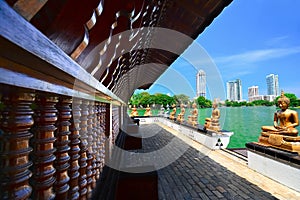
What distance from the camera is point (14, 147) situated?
417 millimetres

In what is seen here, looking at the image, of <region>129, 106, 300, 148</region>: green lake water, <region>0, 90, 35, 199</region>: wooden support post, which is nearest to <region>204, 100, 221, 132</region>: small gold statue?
<region>129, 106, 300, 148</region>: green lake water

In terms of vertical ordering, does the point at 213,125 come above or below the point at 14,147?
below

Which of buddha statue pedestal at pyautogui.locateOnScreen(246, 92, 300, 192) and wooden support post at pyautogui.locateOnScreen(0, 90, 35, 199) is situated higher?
wooden support post at pyautogui.locateOnScreen(0, 90, 35, 199)

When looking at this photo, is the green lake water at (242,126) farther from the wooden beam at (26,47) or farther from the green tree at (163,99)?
the green tree at (163,99)

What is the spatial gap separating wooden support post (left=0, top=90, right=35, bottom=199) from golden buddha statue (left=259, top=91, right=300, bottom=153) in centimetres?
468

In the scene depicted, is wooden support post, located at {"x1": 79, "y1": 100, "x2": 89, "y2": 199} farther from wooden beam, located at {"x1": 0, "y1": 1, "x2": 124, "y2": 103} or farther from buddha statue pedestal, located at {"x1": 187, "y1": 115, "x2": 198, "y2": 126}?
buddha statue pedestal, located at {"x1": 187, "y1": 115, "x2": 198, "y2": 126}

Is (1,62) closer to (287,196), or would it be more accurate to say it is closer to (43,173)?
(43,173)

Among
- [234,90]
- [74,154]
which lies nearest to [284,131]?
[74,154]

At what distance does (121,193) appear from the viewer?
162 centimetres

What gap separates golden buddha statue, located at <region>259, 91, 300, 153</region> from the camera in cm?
372

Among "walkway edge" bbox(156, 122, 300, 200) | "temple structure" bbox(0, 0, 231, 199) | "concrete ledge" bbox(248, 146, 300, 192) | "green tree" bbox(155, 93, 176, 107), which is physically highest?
"green tree" bbox(155, 93, 176, 107)

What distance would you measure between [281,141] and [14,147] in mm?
4854

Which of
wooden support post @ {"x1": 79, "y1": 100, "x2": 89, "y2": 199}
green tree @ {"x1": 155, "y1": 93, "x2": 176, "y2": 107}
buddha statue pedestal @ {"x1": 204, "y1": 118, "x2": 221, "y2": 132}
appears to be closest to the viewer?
wooden support post @ {"x1": 79, "y1": 100, "x2": 89, "y2": 199}

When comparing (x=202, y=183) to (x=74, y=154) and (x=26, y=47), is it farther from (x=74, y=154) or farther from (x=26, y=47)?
(x=26, y=47)
